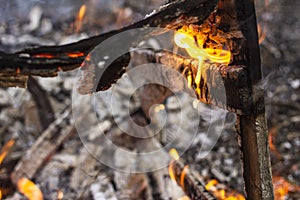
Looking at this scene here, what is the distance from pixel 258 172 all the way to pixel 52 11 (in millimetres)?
6485

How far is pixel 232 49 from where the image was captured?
1.67 metres

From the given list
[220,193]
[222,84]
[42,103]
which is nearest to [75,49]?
[222,84]

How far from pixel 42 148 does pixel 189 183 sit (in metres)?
1.78

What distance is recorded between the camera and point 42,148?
3.83m

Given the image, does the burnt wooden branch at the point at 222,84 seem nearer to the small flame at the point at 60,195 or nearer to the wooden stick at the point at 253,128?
the wooden stick at the point at 253,128

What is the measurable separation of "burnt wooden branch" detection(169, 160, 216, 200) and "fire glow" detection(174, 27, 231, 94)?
0.83m

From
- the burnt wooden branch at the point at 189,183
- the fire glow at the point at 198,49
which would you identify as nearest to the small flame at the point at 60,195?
the burnt wooden branch at the point at 189,183

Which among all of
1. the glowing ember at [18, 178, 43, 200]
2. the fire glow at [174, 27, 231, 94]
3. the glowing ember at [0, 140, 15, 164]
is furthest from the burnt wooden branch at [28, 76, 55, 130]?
the fire glow at [174, 27, 231, 94]

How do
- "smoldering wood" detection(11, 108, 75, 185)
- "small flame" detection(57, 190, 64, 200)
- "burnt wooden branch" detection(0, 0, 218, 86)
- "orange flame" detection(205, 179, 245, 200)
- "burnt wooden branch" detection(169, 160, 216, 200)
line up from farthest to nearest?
"smoldering wood" detection(11, 108, 75, 185)
"small flame" detection(57, 190, 64, 200)
"orange flame" detection(205, 179, 245, 200)
"burnt wooden branch" detection(169, 160, 216, 200)
"burnt wooden branch" detection(0, 0, 218, 86)

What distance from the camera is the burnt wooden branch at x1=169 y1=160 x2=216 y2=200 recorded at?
2.44 meters

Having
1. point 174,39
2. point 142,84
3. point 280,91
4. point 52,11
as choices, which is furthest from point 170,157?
point 52,11

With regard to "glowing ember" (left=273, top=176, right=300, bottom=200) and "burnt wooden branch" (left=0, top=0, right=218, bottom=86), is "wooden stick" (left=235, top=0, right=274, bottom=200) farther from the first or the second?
"glowing ember" (left=273, top=176, right=300, bottom=200)

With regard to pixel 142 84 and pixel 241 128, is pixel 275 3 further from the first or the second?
pixel 241 128

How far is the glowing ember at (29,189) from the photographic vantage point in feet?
11.3
